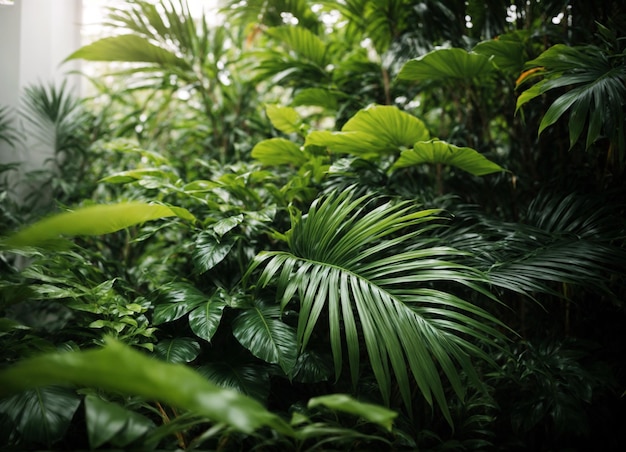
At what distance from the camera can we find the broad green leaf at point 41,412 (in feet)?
2.65

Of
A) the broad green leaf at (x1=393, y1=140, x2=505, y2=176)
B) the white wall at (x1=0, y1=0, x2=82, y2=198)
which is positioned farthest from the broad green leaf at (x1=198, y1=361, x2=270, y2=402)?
the white wall at (x1=0, y1=0, x2=82, y2=198)

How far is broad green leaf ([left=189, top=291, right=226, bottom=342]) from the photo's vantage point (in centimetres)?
103

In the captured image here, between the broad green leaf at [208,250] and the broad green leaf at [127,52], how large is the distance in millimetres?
1063

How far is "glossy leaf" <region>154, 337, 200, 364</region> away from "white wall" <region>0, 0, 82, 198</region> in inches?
55.5

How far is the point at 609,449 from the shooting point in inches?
49.8

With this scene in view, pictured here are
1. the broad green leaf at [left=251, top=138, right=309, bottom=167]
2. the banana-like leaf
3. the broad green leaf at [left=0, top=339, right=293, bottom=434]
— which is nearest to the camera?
the broad green leaf at [left=0, top=339, right=293, bottom=434]

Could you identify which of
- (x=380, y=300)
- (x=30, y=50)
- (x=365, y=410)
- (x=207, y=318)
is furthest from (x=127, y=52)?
(x=365, y=410)

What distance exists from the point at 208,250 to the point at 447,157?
0.82 m

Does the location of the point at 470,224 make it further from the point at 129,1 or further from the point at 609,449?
the point at 129,1

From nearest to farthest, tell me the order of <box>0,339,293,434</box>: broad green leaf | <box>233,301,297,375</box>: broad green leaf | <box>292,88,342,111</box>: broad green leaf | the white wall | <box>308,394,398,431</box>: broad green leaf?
<box>0,339,293,434</box>: broad green leaf < <box>308,394,398,431</box>: broad green leaf < <box>233,301,297,375</box>: broad green leaf < <box>292,88,342,111</box>: broad green leaf < the white wall

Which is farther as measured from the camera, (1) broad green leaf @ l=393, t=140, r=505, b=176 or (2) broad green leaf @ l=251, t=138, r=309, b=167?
(2) broad green leaf @ l=251, t=138, r=309, b=167

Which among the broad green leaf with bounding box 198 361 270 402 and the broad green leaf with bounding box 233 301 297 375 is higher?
the broad green leaf with bounding box 233 301 297 375

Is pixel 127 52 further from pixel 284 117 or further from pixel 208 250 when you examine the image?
pixel 208 250

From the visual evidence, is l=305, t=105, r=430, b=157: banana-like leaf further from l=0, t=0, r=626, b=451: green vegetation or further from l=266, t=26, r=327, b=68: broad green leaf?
l=266, t=26, r=327, b=68: broad green leaf
